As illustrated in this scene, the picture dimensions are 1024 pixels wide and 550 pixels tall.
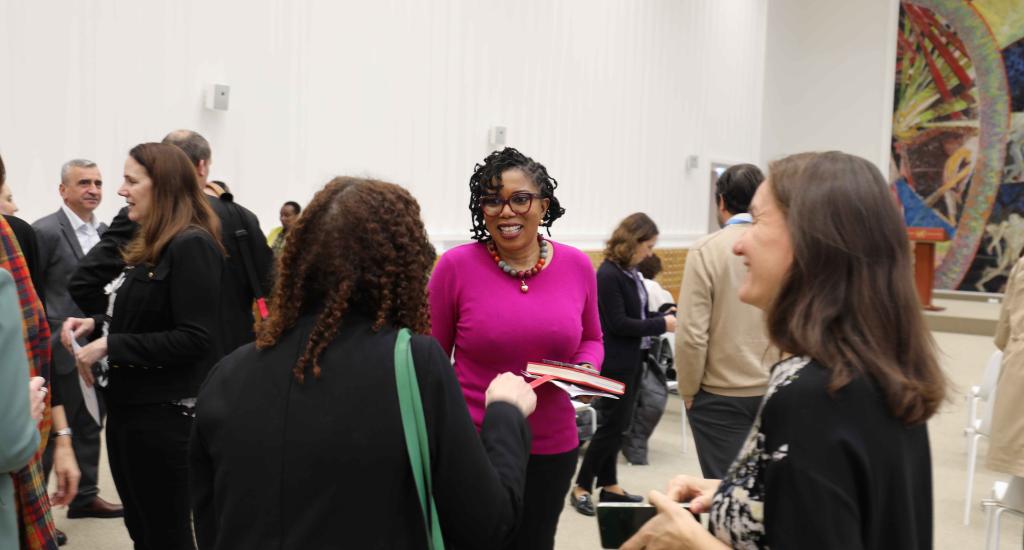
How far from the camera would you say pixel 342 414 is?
1446mm

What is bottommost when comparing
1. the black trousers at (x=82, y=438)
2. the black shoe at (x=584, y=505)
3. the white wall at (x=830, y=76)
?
the black shoe at (x=584, y=505)

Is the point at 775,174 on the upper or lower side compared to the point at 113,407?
upper

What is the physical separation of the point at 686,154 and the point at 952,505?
27.2 feet

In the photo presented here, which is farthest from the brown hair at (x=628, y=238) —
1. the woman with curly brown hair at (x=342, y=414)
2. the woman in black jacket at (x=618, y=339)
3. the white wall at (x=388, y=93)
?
the woman with curly brown hair at (x=342, y=414)

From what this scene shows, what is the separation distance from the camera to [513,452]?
1.60 m

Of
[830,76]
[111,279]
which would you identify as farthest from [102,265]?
[830,76]

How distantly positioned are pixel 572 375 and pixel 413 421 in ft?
3.34

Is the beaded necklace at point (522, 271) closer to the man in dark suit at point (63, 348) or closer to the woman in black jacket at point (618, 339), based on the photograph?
the woman in black jacket at point (618, 339)

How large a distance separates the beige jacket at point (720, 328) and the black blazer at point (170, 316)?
1.72 metres

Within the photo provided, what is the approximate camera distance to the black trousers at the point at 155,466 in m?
2.67

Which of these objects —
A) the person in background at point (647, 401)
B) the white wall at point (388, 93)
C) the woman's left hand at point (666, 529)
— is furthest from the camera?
the person in background at point (647, 401)

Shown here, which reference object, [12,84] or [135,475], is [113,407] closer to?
[135,475]

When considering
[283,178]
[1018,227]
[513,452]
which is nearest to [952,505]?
[513,452]

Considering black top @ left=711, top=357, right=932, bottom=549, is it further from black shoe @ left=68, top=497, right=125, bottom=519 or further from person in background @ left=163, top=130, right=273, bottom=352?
black shoe @ left=68, top=497, right=125, bottom=519
